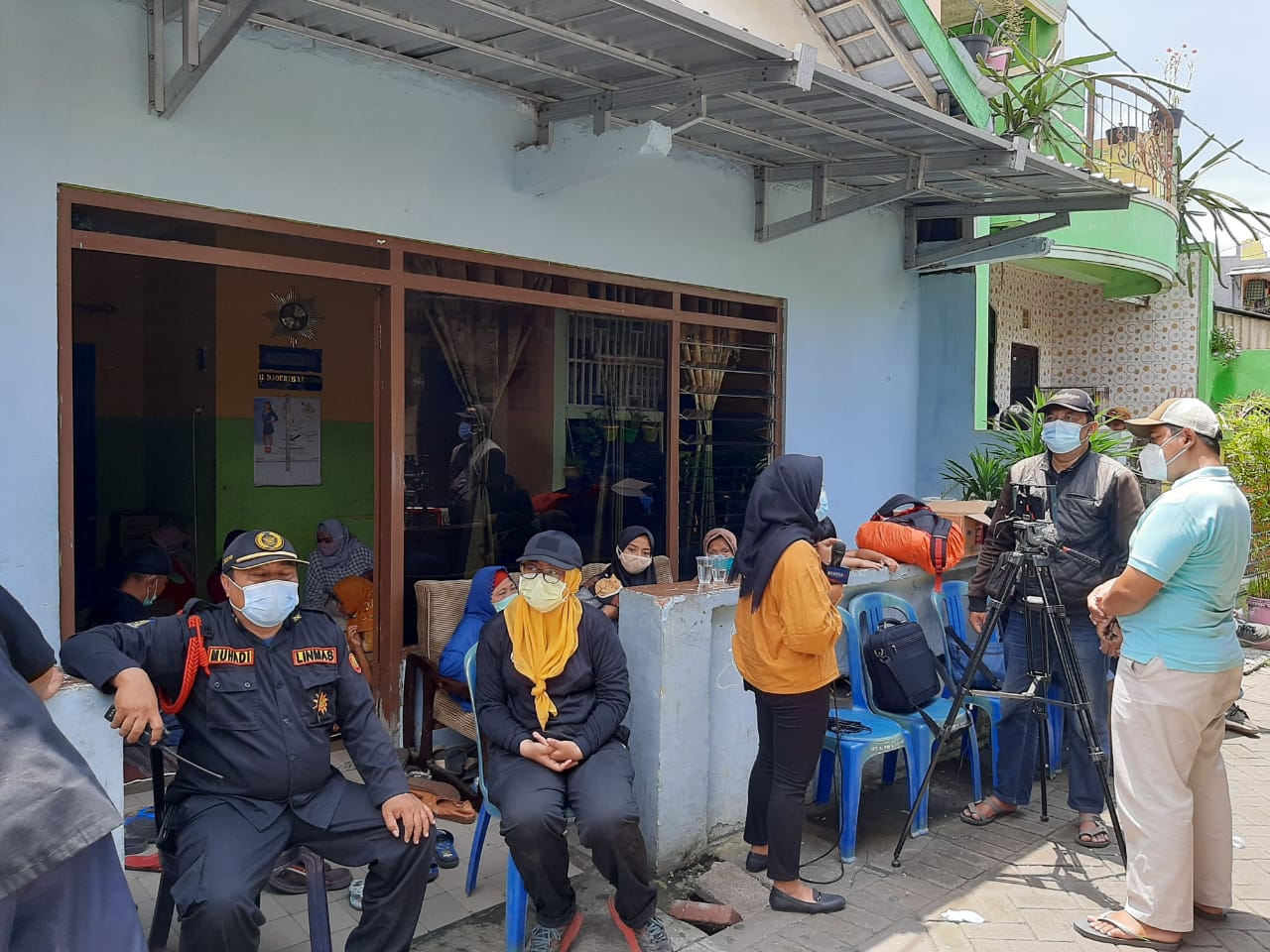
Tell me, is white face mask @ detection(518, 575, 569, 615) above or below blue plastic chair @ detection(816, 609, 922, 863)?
above

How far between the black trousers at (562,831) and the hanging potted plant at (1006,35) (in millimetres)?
7681

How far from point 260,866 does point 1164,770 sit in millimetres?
2871

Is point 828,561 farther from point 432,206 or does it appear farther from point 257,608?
point 432,206

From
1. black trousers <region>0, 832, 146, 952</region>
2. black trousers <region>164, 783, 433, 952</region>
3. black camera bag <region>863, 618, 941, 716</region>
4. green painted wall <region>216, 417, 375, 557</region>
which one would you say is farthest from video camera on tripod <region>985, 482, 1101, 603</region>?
green painted wall <region>216, 417, 375, 557</region>

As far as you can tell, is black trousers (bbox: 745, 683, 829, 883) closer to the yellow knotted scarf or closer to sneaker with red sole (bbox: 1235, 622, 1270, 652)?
the yellow knotted scarf

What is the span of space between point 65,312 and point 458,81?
2.17 m

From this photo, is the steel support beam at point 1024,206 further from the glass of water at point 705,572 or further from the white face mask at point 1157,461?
the glass of water at point 705,572

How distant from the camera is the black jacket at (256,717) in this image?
277cm

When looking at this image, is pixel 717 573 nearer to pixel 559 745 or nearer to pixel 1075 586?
pixel 559 745

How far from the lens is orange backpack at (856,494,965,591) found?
493 centimetres

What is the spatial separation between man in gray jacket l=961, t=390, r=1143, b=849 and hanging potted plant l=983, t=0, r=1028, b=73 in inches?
217

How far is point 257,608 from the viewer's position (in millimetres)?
2871

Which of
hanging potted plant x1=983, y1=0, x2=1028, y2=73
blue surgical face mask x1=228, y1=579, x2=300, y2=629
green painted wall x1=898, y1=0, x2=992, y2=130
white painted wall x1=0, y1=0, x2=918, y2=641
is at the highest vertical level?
hanging potted plant x1=983, y1=0, x2=1028, y2=73

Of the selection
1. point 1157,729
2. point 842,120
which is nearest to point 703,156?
point 842,120
